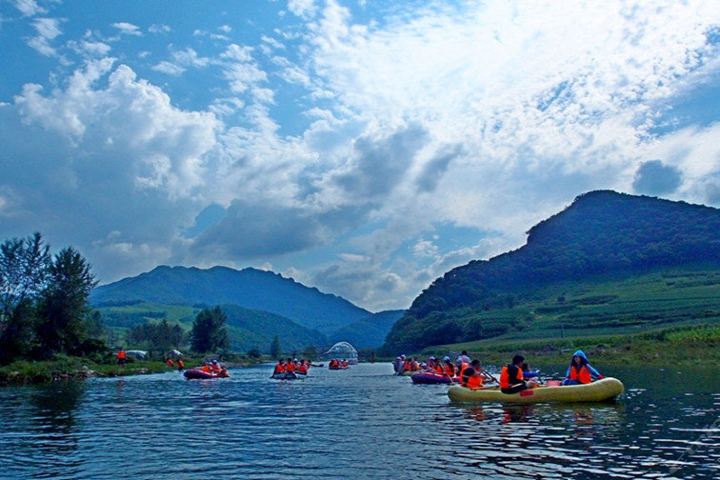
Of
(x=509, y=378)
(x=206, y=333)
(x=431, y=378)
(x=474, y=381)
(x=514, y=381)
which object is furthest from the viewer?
(x=206, y=333)

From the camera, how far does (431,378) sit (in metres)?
49.2

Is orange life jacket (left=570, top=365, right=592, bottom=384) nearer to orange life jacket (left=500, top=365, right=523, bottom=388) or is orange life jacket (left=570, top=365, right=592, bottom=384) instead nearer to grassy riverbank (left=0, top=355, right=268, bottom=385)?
orange life jacket (left=500, top=365, right=523, bottom=388)

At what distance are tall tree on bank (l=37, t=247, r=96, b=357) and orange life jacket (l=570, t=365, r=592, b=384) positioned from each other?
190 feet

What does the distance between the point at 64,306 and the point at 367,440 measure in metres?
62.5

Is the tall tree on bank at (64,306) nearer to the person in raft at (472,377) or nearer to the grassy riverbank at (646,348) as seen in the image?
the person in raft at (472,377)

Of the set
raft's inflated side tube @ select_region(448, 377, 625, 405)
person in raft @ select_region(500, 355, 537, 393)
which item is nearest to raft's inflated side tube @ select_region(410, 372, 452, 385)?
raft's inflated side tube @ select_region(448, 377, 625, 405)

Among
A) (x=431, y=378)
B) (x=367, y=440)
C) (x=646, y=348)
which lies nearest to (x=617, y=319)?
(x=646, y=348)

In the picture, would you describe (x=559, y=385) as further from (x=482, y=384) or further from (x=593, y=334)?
(x=593, y=334)

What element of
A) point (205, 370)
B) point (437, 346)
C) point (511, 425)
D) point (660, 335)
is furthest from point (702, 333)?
point (437, 346)

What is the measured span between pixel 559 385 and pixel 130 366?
2503 inches

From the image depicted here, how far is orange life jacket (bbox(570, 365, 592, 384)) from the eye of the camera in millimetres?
29109

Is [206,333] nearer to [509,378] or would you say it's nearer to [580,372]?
[509,378]

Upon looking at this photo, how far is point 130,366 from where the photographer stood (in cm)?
7862

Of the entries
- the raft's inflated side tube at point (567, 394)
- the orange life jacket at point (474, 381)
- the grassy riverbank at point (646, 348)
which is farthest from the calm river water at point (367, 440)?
the grassy riverbank at point (646, 348)
